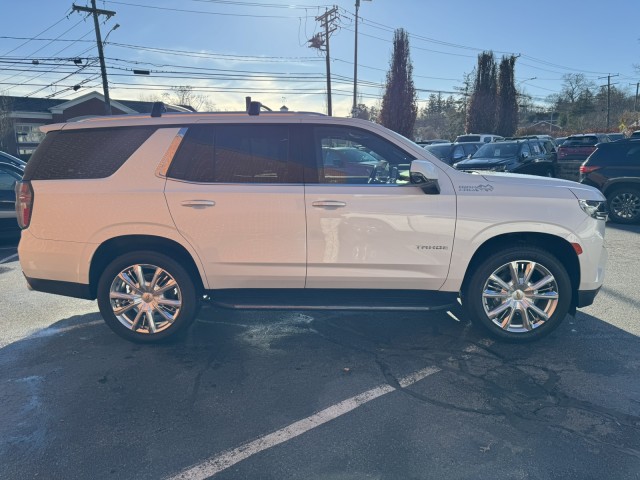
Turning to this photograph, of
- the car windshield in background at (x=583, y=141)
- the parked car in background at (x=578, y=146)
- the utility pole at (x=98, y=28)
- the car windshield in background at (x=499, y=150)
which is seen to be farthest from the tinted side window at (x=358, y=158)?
the utility pole at (x=98, y=28)

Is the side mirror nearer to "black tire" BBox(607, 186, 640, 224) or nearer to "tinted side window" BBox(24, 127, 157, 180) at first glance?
"tinted side window" BBox(24, 127, 157, 180)

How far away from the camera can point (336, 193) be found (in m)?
3.76

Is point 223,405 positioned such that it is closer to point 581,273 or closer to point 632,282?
point 581,273

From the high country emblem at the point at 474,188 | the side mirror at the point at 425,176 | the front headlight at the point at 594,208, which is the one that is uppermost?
the side mirror at the point at 425,176

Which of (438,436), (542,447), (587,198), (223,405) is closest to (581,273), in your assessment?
(587,198)

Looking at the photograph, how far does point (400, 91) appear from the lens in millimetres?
35875

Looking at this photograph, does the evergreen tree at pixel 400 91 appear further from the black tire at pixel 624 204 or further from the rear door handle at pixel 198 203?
the rear door handle at pixel 198 203

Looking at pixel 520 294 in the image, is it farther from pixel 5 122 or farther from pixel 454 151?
pixel 5 122

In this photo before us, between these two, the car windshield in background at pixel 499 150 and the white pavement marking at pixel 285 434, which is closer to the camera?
the white pavement marking at pixel 285 434

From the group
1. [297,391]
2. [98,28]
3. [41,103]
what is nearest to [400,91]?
[98,28]

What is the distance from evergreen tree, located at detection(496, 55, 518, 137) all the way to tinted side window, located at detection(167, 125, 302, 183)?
42274mm

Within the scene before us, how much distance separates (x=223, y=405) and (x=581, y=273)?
10.1 feet

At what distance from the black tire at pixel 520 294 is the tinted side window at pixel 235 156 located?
1834mm

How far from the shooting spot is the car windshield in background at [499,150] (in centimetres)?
1415
